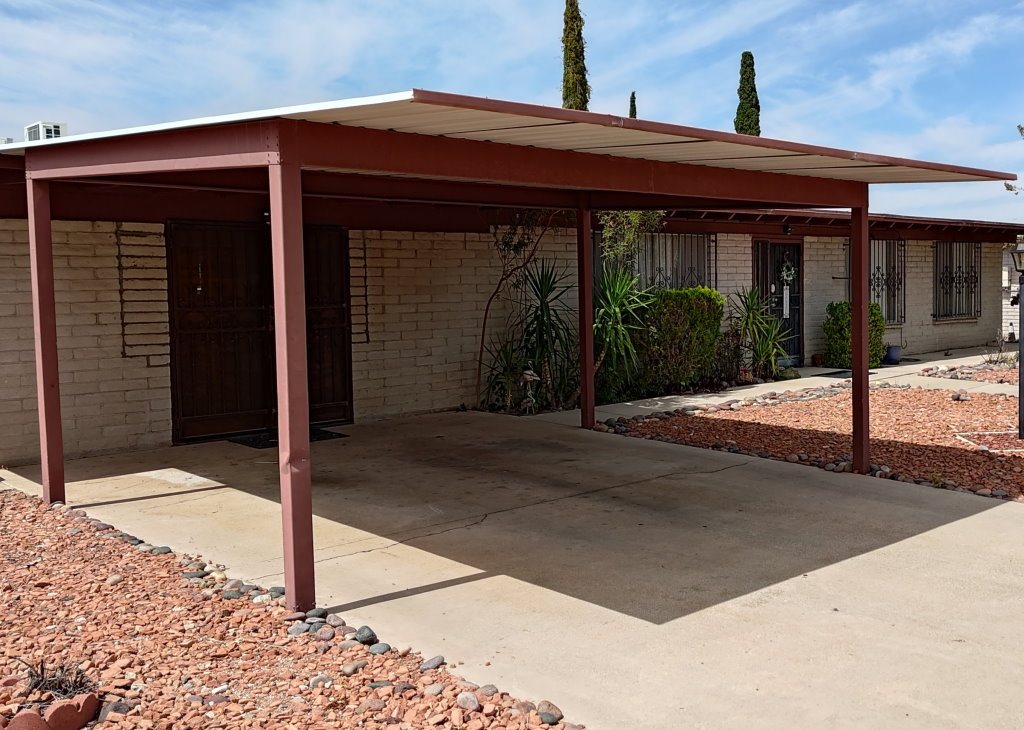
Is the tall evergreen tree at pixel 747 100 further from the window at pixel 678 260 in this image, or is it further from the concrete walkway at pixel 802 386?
the window at pixel 678 260

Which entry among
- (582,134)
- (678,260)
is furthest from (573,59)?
(582,134)

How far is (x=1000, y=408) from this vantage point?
10500 mm

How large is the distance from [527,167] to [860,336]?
10.9 ft

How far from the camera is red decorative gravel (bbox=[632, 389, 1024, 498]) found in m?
7.52

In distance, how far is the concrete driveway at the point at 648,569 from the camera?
12.0 ft

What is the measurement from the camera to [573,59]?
18.1 meters

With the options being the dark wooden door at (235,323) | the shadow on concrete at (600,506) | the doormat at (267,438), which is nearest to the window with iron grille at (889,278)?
the shadow on concrete at (600,506)

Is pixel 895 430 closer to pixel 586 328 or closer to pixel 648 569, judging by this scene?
pixel 586 328

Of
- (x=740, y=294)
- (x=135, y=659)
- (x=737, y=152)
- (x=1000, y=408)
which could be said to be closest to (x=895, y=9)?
(x=740, y=294)

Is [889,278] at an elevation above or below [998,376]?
above

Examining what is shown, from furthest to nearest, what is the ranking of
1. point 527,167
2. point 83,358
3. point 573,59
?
point 573,59 → point 83,358 → point 527,167

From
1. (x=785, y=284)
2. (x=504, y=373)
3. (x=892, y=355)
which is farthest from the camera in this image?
(x=892, y=355)

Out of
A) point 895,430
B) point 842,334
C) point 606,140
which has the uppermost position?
point 606,140

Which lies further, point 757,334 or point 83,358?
point 757,334
